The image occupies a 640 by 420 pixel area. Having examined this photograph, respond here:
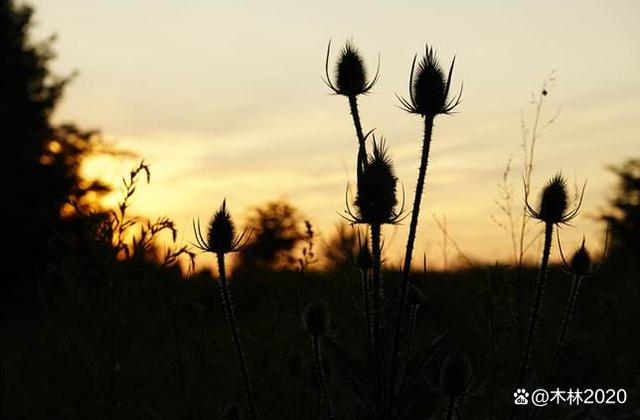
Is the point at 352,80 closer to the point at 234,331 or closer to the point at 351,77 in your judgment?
the point at 351,77

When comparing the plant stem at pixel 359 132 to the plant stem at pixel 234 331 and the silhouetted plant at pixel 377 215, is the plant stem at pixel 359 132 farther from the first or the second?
the plant stem at pixel 234 331

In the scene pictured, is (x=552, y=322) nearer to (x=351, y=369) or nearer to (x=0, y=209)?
(x=351, y=369)

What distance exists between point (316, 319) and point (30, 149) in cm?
2460

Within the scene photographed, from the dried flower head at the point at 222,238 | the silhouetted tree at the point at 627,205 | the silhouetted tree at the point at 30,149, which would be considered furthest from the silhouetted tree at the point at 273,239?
the silhouetted tree at the point at 627,205

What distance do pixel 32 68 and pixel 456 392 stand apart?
27.5 m

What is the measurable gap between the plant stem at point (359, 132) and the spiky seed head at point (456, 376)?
910 millimetres

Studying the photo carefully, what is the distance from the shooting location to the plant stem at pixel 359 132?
11.9 ft

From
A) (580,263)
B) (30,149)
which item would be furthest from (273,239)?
(580,263)

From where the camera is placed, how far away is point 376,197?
11.7ft

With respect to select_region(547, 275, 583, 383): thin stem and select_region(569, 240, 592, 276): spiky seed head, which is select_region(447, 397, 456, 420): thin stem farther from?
select_region(569, 240, 592, 276): spiky seed head

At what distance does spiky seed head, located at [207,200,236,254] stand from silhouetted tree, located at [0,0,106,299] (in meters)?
20.1

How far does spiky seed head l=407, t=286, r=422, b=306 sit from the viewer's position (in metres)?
4.19

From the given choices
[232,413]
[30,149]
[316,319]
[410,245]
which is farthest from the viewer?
[30,149]

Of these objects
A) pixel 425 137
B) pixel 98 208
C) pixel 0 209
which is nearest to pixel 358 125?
pixel 425 137
